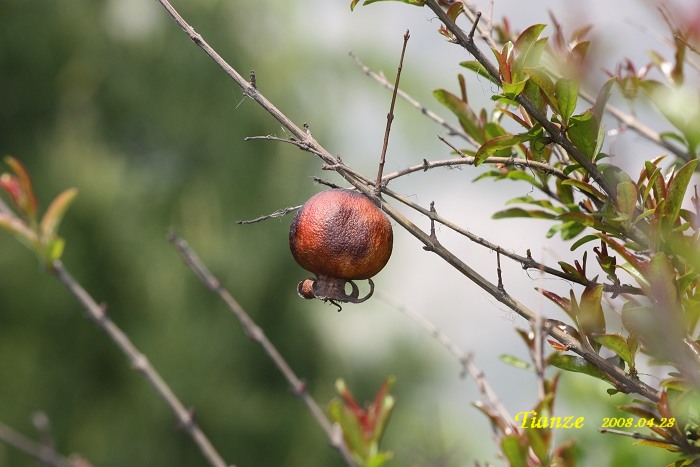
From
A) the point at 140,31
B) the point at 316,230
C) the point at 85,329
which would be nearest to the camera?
the point at 316,230

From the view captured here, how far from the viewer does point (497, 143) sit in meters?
0.72

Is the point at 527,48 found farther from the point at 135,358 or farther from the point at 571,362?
the point at 135,358

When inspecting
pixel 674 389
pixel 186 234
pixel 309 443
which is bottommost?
pixel 309 443

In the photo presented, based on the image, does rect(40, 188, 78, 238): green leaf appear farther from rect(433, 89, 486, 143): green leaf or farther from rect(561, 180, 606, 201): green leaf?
rect(561, 180, 606, 201): green leaf

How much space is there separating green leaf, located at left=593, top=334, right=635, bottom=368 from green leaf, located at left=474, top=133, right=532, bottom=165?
189mm

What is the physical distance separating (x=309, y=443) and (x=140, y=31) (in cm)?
284

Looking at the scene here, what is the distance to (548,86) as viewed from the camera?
0.70 metres

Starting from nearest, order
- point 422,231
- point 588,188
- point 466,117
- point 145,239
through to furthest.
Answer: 1. point 422,231
2. point 588,188
3. point 466,117
4. point 145,239

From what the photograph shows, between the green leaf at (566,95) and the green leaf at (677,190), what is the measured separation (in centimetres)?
11

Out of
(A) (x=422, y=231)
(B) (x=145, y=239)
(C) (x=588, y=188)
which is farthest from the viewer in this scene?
(B) (x=145, y=239)

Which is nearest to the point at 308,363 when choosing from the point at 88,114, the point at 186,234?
the point at 186,234

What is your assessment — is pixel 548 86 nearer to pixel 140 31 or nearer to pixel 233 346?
pixel 233 346

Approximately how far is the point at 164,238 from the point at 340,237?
4409 mm

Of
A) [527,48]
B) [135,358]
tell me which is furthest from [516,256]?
[135,358]
